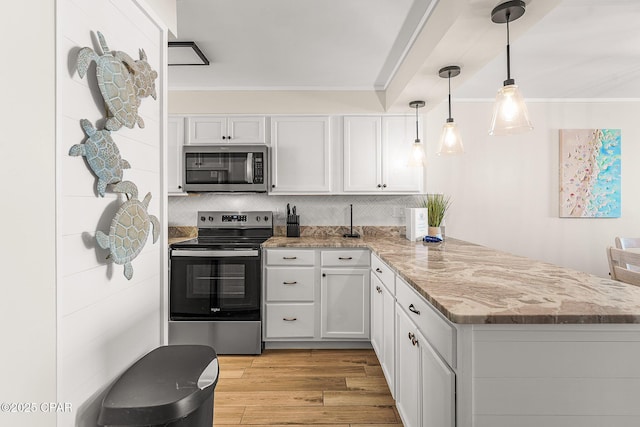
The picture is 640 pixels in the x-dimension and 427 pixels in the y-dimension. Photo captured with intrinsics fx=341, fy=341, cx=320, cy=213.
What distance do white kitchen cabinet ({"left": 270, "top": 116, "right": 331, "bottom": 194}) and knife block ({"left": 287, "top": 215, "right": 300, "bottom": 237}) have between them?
27 cm

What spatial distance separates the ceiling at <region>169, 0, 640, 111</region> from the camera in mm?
1918

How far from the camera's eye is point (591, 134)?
3.54 meters

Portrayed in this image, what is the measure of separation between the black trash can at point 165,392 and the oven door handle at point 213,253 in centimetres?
160

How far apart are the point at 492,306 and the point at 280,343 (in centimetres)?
229

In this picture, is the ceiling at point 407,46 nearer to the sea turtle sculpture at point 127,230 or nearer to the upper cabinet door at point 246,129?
the upper cabinet door at point 246,129

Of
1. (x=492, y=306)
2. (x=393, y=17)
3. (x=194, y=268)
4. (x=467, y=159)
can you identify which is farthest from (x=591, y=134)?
(x=194, y=268)

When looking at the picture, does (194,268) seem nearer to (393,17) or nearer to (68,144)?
(68,144)

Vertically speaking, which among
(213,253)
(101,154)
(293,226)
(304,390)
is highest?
(101,154)

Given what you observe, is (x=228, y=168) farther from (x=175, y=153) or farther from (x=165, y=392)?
(x=165, y=392)

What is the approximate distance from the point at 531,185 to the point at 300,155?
243cm

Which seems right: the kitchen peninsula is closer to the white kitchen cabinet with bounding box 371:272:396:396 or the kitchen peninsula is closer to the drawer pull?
the drawer pull

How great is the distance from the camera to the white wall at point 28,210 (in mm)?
804

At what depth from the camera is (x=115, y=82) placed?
1.16m

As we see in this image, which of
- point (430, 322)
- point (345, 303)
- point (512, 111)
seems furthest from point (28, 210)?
point (345, 303)
